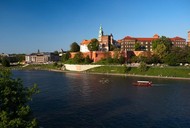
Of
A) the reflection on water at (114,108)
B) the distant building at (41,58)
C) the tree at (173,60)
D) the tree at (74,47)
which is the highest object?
the tree at (74,47)

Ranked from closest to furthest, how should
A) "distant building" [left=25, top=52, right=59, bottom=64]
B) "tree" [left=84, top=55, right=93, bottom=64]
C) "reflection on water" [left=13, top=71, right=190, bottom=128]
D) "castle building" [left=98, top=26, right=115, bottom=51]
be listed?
"reflection on water" [left=13, top=71, right=190, bottom=128] < "tree" [left=84, top=55, right=93, bottom=64] < "castle building" [left=98, top=26, right=115, bottom=51] < "distant building" [left=25, top=52, right=59, bottom=64]

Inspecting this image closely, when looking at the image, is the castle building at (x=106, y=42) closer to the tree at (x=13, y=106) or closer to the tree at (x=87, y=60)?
the tree at (x=87, y=60)

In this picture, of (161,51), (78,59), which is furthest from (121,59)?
(78,59)

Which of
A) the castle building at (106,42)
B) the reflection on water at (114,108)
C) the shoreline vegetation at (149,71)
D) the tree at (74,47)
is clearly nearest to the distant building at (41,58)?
the tree at (74,47)

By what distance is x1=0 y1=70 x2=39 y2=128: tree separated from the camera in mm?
14925

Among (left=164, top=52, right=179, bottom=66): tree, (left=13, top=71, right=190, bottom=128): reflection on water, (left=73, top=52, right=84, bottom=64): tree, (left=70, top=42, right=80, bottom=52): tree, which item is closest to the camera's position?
(left=13, top=71, right=190, bottom=128): reflection on water

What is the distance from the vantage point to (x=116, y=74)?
7112 centimetres

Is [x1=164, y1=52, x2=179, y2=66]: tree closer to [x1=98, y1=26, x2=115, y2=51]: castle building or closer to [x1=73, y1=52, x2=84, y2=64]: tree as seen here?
[x1=73, y1=52, x2=84, y2=64]: tree

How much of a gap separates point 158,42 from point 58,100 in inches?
2393

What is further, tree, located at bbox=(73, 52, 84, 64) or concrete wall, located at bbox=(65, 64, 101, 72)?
tree, located at bbox=(73, 52, 84, 64)

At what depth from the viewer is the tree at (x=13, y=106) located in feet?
49.0

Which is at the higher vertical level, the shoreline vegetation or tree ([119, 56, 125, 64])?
tree ([119, 56, 125, 64])

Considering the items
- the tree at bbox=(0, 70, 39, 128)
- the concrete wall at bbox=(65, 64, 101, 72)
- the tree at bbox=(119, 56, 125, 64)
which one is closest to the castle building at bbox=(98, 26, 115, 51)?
the concrete wall at bbox=(65, 64, 101, 72)

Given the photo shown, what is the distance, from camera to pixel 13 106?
1644 cm
